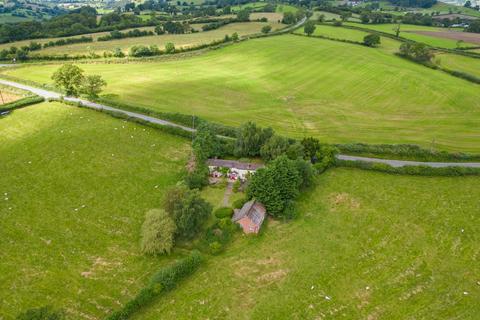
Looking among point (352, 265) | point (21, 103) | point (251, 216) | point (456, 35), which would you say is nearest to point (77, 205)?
point (251, 216)

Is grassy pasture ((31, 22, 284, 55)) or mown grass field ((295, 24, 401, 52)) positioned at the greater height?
grassy pasture ((31, 22, 284, 55))

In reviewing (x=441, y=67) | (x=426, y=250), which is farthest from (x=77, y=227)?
(x=441, y=67)

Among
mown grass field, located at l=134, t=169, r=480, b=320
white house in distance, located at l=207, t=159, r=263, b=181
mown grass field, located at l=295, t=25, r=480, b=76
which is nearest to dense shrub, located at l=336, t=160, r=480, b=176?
mown grass field, located at l=134, t=169, r=480, b=320

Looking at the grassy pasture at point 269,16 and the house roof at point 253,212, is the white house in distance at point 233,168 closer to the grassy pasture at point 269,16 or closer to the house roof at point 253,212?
the house roof at point 253,212

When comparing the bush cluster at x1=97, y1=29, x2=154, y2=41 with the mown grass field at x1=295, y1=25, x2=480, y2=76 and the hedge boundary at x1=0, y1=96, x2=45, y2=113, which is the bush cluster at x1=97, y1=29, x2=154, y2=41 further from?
the hedge boundary at x1=0, y1=96, x2=45, y2=113

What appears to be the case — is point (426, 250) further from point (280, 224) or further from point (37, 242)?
point (37, 242)

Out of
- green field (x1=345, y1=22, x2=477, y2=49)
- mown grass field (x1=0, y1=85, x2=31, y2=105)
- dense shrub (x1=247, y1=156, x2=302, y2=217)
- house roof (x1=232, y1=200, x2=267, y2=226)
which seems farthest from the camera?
green field (x1=345, y1=22, x2=477, y2=49)

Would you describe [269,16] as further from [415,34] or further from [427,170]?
[427,170]
